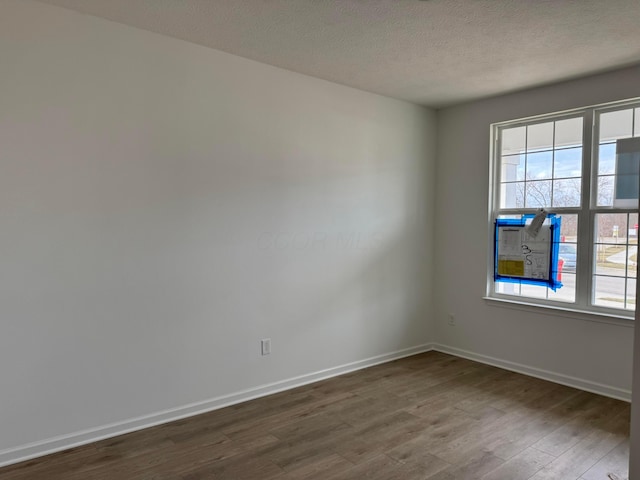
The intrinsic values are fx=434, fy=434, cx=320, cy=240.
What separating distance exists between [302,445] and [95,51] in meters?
2.79

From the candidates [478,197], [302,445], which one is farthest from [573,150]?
[302,445]

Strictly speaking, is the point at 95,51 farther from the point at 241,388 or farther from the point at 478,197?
the point at 478,197

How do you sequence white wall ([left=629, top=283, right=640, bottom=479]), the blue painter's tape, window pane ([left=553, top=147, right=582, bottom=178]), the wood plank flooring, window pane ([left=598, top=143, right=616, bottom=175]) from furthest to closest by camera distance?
the blue painter's tape → window pane ([left=553, top=147, right=582, bottom=178]) → window pane ([left=598, top=143, right=616, bottom=175]) → the wood plank flooring → white wall ([left=629, top=283, right=640, bottom=479])

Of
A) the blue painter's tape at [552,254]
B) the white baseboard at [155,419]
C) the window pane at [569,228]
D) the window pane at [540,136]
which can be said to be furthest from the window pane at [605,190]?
the white baseboard at [155,419]

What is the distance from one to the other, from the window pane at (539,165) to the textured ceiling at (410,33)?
2.22ft

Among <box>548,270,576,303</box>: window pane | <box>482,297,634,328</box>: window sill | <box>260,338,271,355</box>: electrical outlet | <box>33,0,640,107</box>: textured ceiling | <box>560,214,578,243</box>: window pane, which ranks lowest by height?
<box>260,338,271,355</box>: electrical outlet

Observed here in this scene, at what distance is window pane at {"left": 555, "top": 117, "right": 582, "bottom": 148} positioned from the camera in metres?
3.82

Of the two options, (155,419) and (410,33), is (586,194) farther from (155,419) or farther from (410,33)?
(155,419)

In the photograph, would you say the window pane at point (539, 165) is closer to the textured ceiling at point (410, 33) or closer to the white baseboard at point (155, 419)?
the textured ceiling at point (410, 33)

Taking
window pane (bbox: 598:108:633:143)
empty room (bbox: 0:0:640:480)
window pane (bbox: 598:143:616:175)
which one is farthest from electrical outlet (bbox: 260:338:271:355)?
window pane (bbox: 598:108:633:143)

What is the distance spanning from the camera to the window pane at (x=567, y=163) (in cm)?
381

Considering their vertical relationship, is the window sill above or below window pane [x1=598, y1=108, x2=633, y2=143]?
below

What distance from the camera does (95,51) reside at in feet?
8.89

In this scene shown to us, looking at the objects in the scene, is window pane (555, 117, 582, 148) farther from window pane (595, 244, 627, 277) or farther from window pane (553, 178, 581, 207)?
window pane (595, 244, 627, 277)
